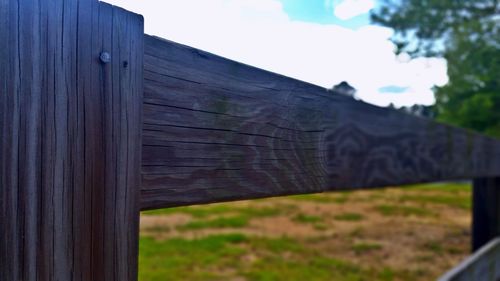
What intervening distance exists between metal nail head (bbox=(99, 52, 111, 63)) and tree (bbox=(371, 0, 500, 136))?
3981mm

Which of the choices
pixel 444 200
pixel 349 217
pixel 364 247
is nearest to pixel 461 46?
pixel 364 247

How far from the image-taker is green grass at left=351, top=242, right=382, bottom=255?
4.98m

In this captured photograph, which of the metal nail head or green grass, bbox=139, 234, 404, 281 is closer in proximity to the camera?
the metal nail head

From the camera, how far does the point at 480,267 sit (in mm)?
2211

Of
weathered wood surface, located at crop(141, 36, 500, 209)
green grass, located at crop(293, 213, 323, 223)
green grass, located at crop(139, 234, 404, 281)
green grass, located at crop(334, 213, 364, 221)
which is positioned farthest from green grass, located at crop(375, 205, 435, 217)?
weathered wood surface, located at crop(141, 36, 500, 209)

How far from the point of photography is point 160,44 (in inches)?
21.7

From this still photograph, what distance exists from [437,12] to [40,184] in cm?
465

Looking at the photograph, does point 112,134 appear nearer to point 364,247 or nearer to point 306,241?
point 364,247

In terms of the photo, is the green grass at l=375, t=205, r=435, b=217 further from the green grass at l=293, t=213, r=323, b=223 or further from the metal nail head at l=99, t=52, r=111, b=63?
the metal nail head at l=99, t=52, r=111, b=63

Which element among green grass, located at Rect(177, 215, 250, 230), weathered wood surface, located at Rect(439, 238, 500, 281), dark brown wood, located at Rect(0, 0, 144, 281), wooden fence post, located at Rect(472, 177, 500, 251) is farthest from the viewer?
green grass, located at Rect(177, 215, 250, 230)

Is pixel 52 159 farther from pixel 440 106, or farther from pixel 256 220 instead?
pixel 256 220

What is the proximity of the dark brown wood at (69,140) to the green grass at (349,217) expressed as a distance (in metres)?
6.95

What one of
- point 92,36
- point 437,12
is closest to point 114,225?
point 92,36

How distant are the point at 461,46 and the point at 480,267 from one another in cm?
242
